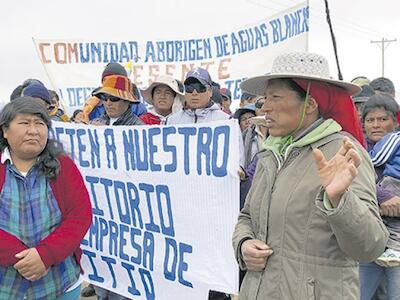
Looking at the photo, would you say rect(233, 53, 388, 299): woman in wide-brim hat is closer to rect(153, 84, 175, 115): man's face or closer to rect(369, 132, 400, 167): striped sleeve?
rect(369, 132, 400, 167): striped sleeve

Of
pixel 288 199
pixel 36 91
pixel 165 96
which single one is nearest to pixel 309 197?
pixel 288 199

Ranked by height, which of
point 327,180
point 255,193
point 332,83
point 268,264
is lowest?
point 268,264

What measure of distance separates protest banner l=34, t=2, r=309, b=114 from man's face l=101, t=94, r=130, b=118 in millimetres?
3029

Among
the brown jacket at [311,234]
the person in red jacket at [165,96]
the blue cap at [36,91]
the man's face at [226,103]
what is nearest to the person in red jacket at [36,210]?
the brown jacket at [311,234]

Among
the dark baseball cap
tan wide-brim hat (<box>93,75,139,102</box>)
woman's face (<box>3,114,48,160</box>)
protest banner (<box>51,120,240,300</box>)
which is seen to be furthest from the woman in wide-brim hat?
the dark baseball cap

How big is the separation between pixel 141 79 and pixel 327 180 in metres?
6.45

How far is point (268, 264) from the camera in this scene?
6.86 feet

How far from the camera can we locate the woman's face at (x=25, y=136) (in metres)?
3.01

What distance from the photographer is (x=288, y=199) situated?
6.57 feet

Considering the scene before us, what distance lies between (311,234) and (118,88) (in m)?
2.74

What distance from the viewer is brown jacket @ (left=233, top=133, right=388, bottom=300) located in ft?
5.92

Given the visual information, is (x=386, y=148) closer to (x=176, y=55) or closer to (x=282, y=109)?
(x=282, y=109)

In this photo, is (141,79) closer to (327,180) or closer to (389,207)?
(389,207)

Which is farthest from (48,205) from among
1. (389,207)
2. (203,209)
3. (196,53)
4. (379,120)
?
(196,53)
